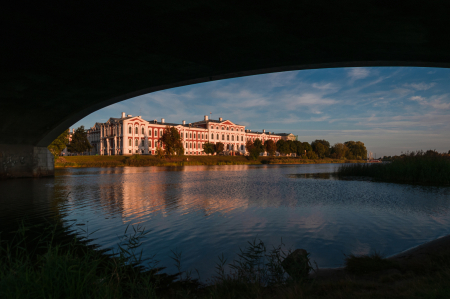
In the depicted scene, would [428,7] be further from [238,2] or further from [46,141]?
[46,141]

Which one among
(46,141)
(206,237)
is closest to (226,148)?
(46,141)

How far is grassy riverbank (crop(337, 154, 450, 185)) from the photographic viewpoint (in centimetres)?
2188

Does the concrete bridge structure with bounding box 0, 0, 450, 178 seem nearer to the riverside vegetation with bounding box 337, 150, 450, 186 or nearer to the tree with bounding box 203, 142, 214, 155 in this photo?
the riverside vegetation with bounding box 337, 150, 450, 186

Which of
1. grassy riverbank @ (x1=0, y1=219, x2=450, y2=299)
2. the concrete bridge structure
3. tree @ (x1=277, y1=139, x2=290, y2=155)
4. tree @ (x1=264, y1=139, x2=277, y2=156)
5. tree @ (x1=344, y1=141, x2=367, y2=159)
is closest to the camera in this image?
grassy riverbank @ (x1=0, y1=219, x2=450, y2=299)

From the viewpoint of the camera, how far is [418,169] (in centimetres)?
2327

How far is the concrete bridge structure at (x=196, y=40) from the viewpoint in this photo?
8062mm

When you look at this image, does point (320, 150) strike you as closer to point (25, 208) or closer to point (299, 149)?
point (299, 149)

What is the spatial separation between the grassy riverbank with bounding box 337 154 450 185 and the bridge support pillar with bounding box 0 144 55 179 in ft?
105

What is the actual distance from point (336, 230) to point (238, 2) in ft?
23.3

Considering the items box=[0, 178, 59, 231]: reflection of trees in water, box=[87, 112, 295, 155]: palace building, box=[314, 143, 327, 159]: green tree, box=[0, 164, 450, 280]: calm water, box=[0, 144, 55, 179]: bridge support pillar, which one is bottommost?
box=[0, 164, 450, 280]: calm water

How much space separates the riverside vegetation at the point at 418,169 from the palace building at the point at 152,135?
246 ft

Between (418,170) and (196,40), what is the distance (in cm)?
2134

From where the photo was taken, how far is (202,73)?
14.0 m

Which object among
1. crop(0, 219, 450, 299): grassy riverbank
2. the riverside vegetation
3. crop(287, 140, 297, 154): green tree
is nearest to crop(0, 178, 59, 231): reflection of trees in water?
crop(0, 219, 450, 299): grassy riverbank
